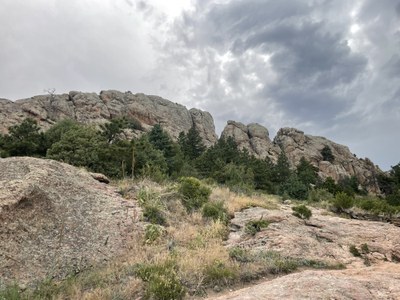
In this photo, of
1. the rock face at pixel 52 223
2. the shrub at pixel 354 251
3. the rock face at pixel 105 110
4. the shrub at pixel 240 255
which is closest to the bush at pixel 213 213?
the rock face at pixel 52 223

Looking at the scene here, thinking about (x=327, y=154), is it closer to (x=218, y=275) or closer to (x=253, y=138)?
(x=253, y=138)

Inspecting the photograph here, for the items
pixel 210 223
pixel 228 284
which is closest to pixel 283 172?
pixel 210 223

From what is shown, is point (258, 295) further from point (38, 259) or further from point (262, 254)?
point (38, 259)

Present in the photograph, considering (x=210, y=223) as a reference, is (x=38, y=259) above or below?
below

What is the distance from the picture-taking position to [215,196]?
15.8m

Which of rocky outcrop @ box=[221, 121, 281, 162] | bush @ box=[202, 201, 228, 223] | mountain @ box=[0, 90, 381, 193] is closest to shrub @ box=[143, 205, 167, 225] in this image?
bush @ box=[202, 201, 228, 223]

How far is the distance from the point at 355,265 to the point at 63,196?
7.95 meters

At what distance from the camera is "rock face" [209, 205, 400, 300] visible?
18.2 ft

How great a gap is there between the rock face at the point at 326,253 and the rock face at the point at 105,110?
58983 millimetres

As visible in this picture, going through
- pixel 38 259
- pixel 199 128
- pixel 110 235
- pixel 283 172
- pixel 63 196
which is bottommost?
pixel 38 259

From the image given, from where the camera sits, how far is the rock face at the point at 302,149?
81125mm

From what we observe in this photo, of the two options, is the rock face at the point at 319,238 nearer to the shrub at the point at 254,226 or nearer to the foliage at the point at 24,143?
the shrub at the point at 254,226

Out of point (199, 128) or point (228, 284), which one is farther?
point (199, 128)

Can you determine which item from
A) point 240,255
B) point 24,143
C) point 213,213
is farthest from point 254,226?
point 24,143
